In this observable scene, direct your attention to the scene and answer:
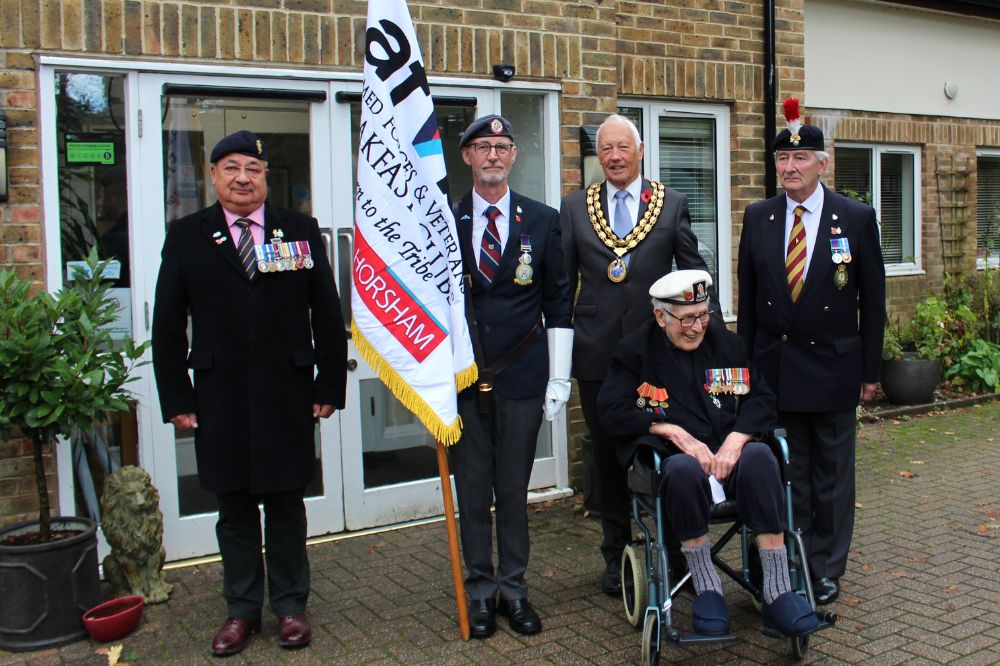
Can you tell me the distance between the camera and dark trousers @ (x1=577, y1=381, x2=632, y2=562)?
4.84m

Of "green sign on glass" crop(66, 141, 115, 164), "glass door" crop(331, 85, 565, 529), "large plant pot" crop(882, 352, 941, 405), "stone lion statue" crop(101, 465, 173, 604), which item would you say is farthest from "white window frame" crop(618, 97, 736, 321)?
"stone lion statue" crop(101, 465, 173, 604)

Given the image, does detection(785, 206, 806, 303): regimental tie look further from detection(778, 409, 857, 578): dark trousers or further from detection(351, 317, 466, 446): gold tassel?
detection(351, 317, 466, 446): gold tassel

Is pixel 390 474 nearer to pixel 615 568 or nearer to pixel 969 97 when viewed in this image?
pixel 615 568

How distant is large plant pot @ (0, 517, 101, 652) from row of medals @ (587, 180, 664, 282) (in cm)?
255

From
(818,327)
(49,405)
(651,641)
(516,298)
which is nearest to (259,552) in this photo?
(49,405)

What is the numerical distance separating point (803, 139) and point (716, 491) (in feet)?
5.22

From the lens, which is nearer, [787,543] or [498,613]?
[787,543]

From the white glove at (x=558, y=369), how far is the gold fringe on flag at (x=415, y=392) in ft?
1.08

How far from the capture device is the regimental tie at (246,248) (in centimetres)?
426

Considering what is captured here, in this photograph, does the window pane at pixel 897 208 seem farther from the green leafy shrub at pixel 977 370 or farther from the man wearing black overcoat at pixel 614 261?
the man wearing black overcoat at pixel 614 261

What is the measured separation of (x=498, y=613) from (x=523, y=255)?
153 cm

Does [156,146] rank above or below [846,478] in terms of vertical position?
above

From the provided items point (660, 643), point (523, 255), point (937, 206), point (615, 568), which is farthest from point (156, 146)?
point (937, 206)

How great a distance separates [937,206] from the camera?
10.2 meters
